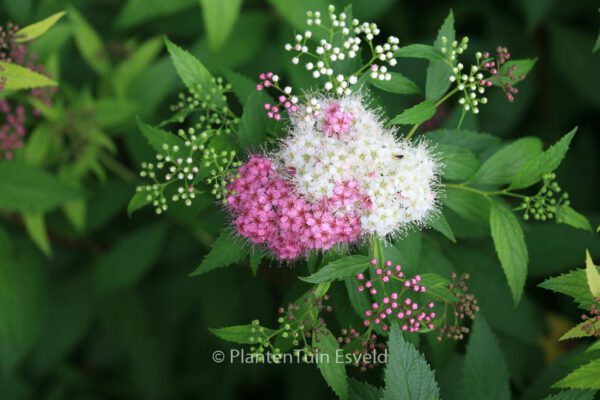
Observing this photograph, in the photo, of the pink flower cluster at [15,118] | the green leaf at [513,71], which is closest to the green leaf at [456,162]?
the green leaf at [513,71]

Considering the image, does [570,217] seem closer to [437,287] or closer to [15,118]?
[437,287]

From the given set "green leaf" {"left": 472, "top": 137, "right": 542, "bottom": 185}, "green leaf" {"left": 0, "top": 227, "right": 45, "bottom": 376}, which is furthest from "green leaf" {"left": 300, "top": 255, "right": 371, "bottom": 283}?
"green leaf" {"left": 0, "top": 227, "right": 45, "bottom": 376}

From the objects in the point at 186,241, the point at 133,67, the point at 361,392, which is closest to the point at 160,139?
the point at 361,392

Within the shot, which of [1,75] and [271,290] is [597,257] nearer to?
[271,290]

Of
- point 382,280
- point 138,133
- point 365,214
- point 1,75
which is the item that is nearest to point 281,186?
point 365,214

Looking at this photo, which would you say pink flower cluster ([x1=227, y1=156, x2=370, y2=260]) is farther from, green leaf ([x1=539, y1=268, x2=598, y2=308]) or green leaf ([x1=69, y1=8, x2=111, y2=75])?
green leaf ([x1=69, y1=8, x2=111, y2=75])

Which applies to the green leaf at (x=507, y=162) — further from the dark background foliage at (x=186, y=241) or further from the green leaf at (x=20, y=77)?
the green leaf at (x=20, y=77)

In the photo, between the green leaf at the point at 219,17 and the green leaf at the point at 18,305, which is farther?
the green leaf at the point at 18,305
